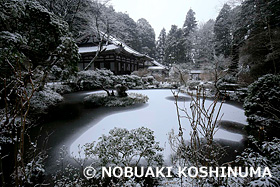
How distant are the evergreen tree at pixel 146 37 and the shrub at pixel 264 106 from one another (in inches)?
1257

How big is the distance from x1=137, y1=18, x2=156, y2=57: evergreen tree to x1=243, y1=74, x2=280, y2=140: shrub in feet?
105

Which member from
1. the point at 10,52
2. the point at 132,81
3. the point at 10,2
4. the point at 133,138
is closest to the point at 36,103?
the point at 10,52

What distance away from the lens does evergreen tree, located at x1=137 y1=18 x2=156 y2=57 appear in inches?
1337

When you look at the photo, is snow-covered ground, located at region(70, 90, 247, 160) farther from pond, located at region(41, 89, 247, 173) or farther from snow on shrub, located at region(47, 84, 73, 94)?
snow on shrub, located at region(47, 84, 73, 94)

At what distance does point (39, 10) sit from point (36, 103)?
141 inches

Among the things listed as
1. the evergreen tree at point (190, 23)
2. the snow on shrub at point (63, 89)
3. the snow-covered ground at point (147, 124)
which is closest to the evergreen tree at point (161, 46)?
the evergreen tree at point (190, 23)

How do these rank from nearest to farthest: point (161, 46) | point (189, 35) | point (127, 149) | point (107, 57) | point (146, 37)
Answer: point (127, 149)
point (107, 57)
point (189, 35)
point (146, 37)
point (161, 46)

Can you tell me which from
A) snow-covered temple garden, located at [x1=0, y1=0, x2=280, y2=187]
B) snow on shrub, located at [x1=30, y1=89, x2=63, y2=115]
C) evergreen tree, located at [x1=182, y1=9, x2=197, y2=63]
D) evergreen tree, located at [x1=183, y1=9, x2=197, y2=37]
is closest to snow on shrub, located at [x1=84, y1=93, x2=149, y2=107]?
snow-covered temple garden, located at [x1=0, y1=0, x2=280, y2=187]

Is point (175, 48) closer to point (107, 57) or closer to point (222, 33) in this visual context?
point (222, 33)

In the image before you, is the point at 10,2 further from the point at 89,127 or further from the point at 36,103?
the point at 89,127

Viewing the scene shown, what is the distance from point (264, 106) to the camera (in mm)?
3271

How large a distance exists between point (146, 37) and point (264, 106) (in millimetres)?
34574

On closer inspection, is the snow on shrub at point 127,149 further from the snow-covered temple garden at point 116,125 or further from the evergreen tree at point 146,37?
the evergreen tree at point 146,37

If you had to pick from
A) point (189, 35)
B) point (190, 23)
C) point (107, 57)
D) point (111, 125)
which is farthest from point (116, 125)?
point (190, 23)
